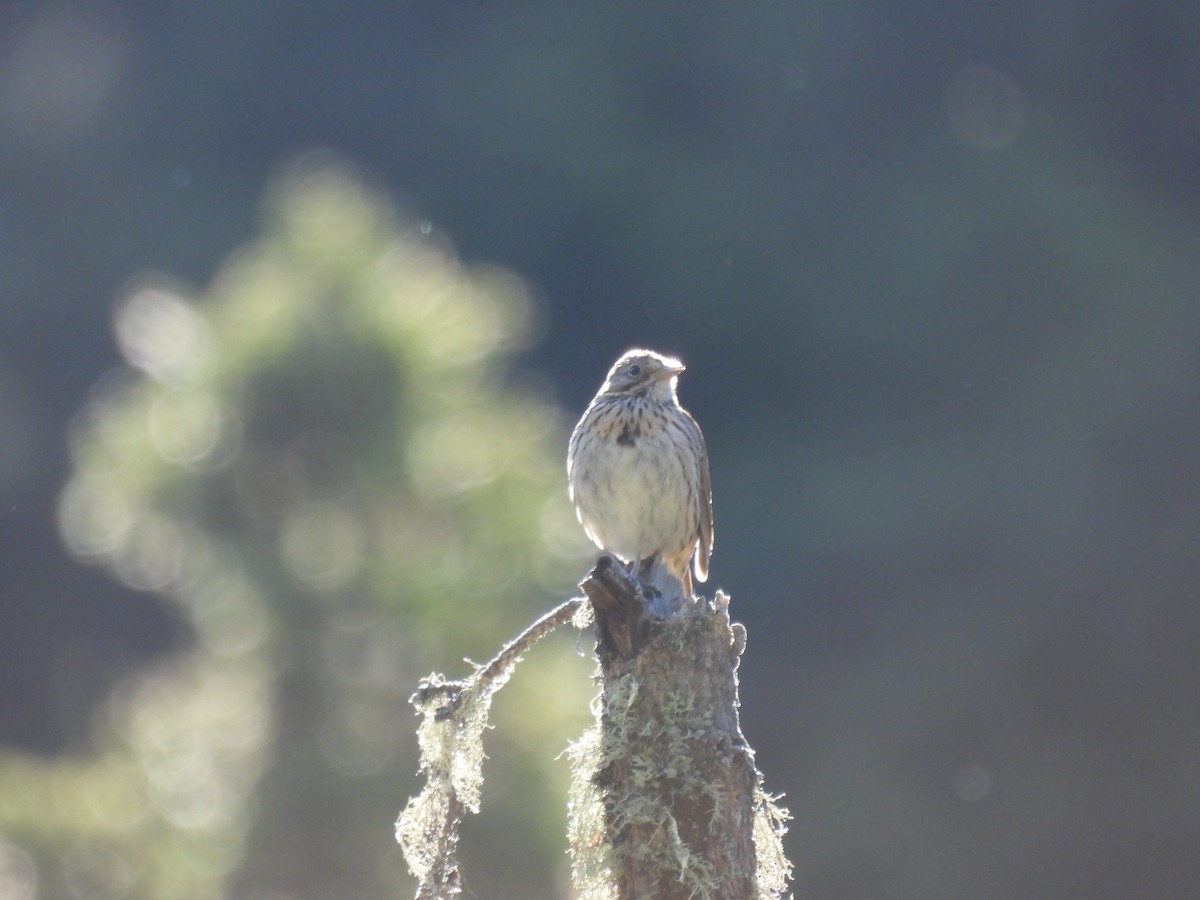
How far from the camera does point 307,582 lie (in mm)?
6496

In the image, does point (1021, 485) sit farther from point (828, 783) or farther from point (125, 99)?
point (125, 99)

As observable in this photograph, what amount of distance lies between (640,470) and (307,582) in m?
1.30

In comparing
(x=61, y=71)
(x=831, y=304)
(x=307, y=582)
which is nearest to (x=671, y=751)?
(x=307, y=582)

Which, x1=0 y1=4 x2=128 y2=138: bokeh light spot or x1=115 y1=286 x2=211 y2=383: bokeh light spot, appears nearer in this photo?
x1=115 y1=286 x2=211 y2=383: bokeh light spot

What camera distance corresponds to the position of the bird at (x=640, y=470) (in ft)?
20.8

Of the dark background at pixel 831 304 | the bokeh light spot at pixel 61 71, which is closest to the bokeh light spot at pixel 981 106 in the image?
the dark background at pixel 831 304

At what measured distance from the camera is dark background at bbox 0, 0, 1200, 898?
15555mm

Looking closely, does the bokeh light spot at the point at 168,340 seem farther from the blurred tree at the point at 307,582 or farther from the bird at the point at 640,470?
the bird at the point at 640,470

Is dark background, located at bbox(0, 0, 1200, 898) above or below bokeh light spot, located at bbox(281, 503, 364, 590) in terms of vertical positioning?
above

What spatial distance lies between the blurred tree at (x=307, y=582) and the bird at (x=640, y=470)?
337 mm

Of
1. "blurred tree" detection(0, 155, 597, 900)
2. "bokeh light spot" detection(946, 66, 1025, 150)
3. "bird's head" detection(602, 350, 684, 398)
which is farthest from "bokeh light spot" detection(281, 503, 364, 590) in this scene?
"bokeh light spot" detection(946, 66, 1025, 150)

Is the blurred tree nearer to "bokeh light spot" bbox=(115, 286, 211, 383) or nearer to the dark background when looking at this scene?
"bokeh light spot" bbox=(115, 286, 211, 383)

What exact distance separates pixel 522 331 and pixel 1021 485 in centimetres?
1053

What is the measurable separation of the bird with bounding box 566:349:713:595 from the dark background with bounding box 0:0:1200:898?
21.0 ft
